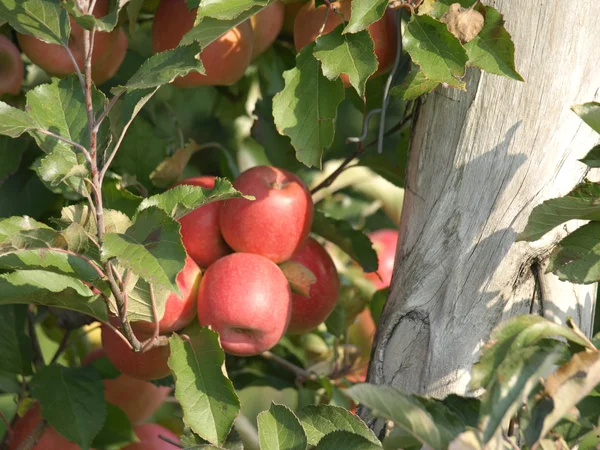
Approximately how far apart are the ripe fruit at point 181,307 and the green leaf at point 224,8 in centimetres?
31

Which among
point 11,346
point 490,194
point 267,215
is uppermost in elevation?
point 490,194

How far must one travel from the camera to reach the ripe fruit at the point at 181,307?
1048 millimetres

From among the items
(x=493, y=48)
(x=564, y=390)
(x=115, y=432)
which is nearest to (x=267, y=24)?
(x=493, y=48)

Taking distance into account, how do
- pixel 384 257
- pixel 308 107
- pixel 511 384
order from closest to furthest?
pixel 511 384, pixel 308 107, pixel 384 257

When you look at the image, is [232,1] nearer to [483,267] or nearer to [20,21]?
[20,21]

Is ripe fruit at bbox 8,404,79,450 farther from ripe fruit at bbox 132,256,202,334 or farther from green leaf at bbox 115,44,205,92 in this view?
green leaf at bbox 115,44,205,92

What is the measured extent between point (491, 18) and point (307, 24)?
0.29 meters

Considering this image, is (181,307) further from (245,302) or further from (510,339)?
(510,339)

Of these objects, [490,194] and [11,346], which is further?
[11,346]

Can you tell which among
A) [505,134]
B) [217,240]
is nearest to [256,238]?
[217,240]

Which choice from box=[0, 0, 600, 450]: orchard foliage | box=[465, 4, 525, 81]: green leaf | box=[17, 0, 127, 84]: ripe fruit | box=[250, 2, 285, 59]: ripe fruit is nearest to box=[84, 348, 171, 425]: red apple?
box=[0, 0, 600, 450]: orchard foliage

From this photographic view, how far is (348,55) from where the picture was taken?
38.8 inches

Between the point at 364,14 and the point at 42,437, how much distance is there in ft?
2.51

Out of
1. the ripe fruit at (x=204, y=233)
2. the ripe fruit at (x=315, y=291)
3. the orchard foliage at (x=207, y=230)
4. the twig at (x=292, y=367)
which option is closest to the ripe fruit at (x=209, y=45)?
the orchard foliage at (x=207, y=230)
